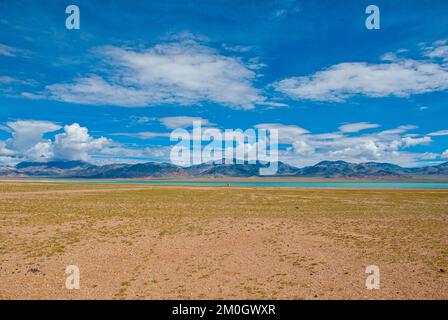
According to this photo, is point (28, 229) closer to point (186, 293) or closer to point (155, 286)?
point (155, 286)

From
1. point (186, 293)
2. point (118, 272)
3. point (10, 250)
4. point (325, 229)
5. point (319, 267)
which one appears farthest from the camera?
point (325, 229)

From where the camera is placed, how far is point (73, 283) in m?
14.2

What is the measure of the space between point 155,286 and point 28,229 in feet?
62.1

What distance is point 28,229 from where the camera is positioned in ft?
87.5

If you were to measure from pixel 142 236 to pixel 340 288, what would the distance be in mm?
16594

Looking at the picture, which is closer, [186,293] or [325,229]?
[186,293]

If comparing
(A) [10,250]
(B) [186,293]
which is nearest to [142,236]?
(A) [10,250]

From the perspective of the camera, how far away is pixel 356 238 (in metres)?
24.9
